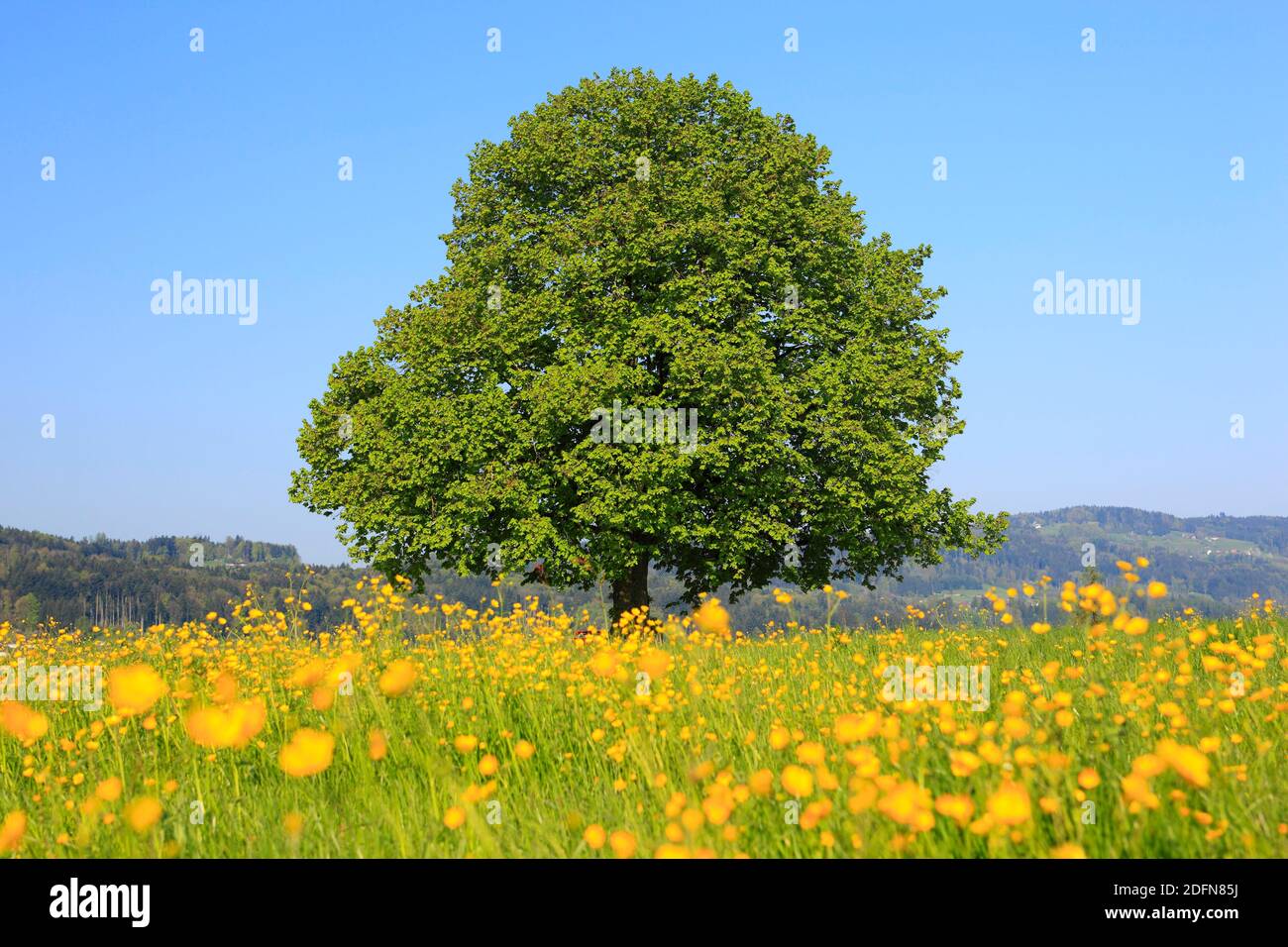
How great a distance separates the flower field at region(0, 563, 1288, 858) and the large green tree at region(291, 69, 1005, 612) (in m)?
9.73

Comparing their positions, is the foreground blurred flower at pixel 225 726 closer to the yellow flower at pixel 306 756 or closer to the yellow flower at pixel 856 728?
the yellow flower at pixel 306 756

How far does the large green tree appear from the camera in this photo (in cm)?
1900

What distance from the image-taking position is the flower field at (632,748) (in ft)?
10.6

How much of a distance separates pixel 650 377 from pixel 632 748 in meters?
15.4

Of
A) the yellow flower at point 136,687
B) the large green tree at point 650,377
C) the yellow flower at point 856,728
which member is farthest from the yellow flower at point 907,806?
the large green tree at point 650,377

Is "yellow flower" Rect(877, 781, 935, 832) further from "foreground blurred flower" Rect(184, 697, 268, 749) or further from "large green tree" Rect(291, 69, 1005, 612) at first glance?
"large green tree" Rect(291, 69, 1005, 612)

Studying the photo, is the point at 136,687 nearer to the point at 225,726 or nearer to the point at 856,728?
the point at 225,726

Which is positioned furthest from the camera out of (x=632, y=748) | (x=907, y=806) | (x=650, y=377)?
(x=650, y=377)

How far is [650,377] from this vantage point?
19469mm

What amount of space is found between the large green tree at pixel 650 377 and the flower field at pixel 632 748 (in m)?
9.73

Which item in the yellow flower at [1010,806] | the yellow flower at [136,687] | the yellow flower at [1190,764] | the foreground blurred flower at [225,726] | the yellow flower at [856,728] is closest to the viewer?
the yellow flower at [1010,806]

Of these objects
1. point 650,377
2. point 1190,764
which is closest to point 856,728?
point 1190,764
